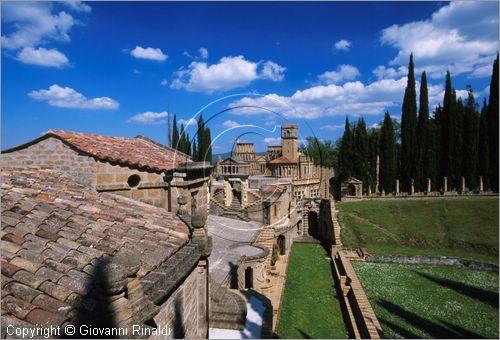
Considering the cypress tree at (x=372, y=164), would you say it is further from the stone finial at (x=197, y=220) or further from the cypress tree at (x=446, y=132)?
the stone finial at (x=197, y=220)

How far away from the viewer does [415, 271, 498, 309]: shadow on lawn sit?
19.5 m

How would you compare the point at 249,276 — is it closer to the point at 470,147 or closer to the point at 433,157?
the point at 433,157

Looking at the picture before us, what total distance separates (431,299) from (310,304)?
7.69m

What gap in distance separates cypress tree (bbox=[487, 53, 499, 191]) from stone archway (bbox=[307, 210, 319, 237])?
2214 centimetres

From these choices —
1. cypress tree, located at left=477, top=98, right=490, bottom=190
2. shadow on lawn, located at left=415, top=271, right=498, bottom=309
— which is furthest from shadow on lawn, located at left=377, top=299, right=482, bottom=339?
cypress tree, located at left=477, top=98, right=490, bottom=190

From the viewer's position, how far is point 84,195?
675 centimetres

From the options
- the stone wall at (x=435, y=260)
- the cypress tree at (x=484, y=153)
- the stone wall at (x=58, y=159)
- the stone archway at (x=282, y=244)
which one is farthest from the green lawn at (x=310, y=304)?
the cypress tree at (x=484, y=153)

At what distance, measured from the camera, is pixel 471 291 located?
2078 centimetres

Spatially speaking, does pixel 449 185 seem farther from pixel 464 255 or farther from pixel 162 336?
pixel 162 336

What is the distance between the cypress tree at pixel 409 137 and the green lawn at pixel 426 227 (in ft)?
16.3

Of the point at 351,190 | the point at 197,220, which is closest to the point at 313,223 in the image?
the point at 351,190

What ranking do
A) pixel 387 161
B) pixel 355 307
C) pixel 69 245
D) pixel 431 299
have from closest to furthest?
1. pixel 69 245
2. pixel 355 307
3. pixel 431 299
4. pixel 387 161

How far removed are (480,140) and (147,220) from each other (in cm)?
4585

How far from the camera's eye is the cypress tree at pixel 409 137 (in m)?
41.9
